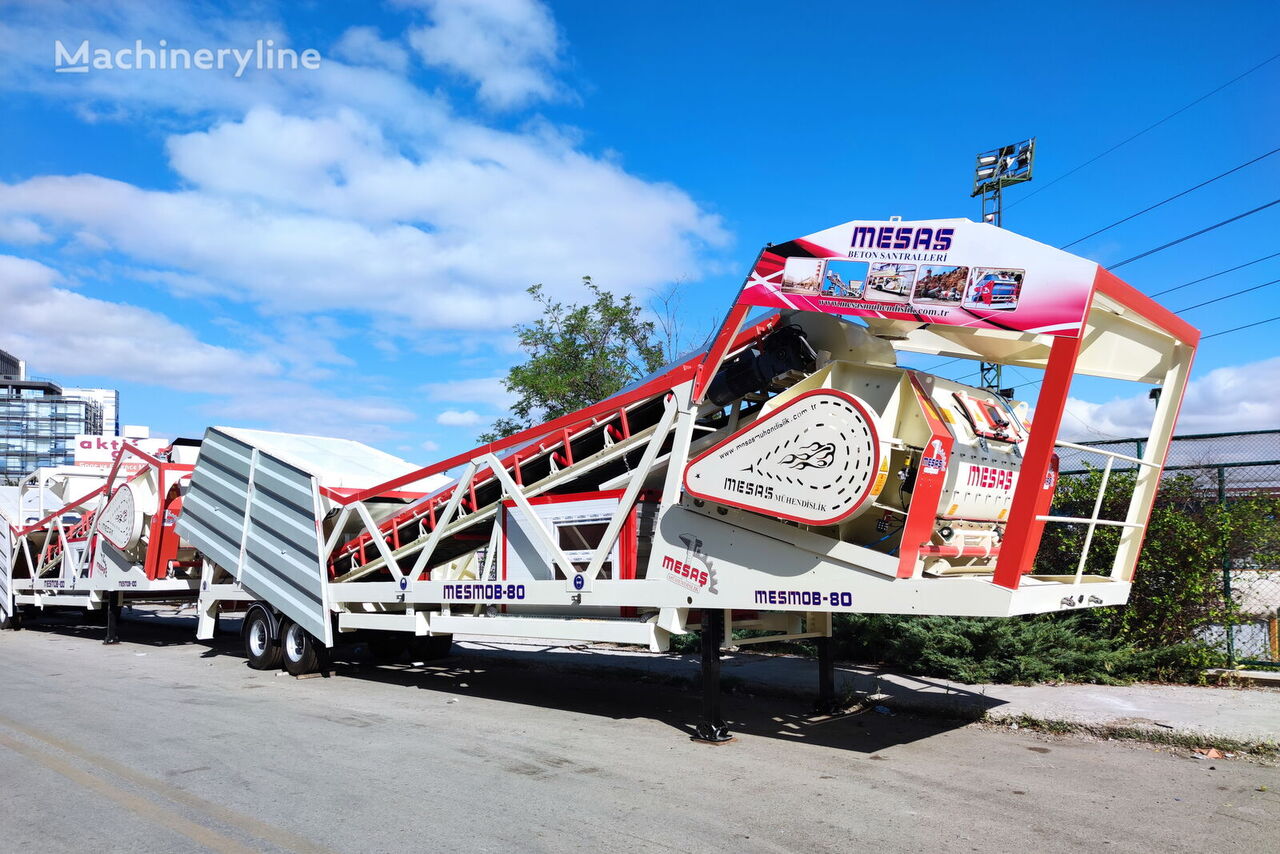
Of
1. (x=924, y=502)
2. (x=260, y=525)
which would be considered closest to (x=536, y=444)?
(x=924, y=502)

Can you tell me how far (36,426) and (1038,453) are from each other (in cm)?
16508

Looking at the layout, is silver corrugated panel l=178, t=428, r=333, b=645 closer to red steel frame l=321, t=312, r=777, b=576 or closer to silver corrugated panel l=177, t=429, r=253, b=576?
silver corrugated panel l=177, t=429, r=253, b=576

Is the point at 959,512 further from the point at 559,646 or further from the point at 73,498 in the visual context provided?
the point at 73,498

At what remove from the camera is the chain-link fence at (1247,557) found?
9312 mm

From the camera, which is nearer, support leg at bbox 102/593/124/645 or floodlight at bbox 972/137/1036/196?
support leg at bbox 102/593/124/645

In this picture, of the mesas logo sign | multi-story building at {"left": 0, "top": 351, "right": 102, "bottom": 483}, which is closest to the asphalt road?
the mesas logo sign

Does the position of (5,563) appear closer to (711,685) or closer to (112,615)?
(112,615)

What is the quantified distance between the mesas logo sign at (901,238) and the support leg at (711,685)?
3.00m

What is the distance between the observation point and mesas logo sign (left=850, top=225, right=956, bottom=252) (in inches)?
222

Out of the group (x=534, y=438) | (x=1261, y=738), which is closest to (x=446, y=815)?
(x=534, y=438)

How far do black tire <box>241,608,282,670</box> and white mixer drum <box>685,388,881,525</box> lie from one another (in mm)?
6681

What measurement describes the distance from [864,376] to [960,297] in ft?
3.65

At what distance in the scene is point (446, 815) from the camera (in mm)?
5156

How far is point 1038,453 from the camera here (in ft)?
17.6
